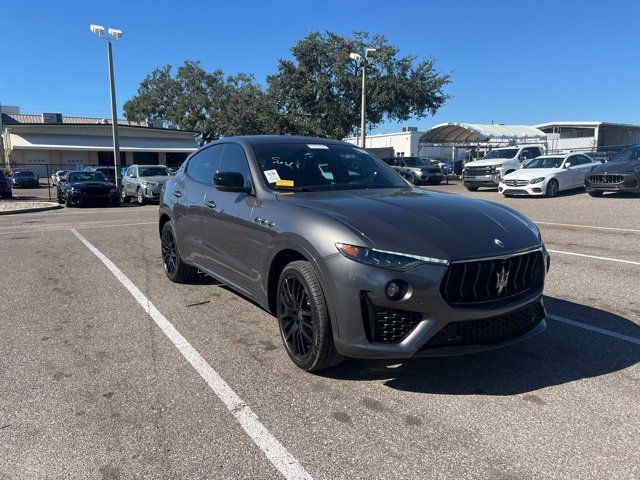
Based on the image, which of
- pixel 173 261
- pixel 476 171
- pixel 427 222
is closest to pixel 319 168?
pixel 427 222

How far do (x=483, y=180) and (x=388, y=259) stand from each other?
2109cm

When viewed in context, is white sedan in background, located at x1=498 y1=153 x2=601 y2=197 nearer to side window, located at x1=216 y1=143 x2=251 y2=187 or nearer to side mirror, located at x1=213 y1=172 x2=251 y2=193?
side window, located at x1=216 y1=143 x2=251 y2=187

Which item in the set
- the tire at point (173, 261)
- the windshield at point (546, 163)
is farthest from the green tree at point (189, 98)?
the tire at point (173, 261)

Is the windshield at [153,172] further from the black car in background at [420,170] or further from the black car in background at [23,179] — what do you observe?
the black car in background at [23,179]

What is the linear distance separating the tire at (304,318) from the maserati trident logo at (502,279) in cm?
111

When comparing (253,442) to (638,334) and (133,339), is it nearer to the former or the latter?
(133,339)

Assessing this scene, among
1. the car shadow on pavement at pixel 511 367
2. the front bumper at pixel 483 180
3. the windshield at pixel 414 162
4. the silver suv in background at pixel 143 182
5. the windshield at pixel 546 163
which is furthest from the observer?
the windshield at pixel 414 162

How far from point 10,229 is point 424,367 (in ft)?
39.7

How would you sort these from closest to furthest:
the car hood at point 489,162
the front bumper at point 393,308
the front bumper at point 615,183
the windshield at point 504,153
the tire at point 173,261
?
the front bumper at point 393,308, the tire at point 173,261, the front bumper at point 615,183, the car hood at point 489,162, the windshield at point 504,153

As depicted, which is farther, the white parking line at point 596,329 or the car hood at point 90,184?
the car hood at point 90,184

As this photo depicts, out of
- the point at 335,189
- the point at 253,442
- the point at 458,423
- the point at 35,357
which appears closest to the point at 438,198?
the point at 335,189

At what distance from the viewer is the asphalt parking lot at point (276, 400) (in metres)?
2.56

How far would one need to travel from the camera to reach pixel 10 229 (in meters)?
12.3

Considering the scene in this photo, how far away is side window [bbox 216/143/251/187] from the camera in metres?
4.47
